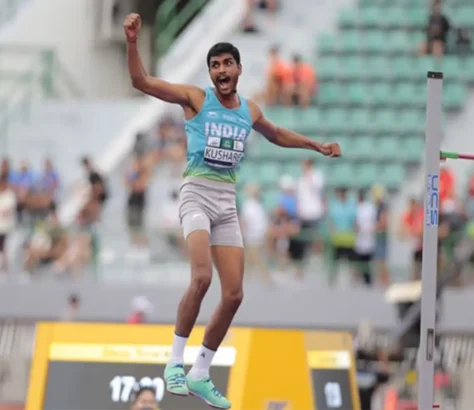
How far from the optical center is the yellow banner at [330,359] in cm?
1162

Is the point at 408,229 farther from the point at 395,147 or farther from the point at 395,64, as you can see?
the point at 395,64

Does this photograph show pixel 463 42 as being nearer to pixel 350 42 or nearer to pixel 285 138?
pixel 350 42

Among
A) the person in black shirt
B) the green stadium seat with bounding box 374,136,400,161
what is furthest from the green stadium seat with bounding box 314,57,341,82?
the person in black shirt

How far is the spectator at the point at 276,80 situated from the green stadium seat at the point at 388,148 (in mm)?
1537

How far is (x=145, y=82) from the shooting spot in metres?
8.70

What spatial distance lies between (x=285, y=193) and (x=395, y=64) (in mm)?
4052

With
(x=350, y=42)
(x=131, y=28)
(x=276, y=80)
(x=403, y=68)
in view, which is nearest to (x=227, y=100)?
(x=131, y=28)

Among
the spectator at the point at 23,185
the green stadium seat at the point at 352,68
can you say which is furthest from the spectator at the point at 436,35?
the spectator at the point at 23,185

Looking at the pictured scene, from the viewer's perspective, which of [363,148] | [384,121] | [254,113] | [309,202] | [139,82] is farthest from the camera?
[384,121]

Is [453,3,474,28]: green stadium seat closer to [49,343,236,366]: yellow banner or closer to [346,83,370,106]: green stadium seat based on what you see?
[346,83,370,106]: green stadium seat

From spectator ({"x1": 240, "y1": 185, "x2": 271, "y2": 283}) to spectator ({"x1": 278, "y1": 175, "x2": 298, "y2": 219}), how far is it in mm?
270

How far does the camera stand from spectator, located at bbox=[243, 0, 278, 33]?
24.4 m

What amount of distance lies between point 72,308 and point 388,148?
562 centimetres

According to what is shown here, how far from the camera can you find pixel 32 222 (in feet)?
65.4
